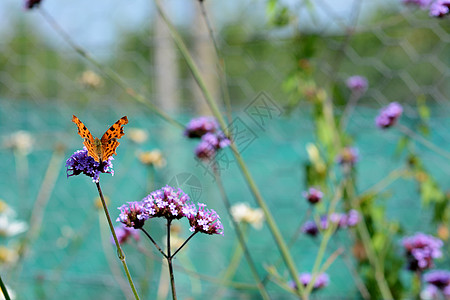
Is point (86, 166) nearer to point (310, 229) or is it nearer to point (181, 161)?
point (310, 229)

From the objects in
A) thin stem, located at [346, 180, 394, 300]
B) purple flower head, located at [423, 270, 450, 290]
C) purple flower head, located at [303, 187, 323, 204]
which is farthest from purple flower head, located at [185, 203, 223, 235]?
purple flower head, located at [423, 270, 450, 290]

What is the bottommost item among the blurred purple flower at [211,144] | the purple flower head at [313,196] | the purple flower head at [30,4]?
the purple flower head at [313,196]

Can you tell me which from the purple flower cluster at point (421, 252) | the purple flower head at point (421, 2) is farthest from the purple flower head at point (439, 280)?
the purple flower head at point (421, 2)

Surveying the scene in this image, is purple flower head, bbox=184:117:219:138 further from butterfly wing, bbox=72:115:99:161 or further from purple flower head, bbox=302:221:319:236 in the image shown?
butterfly wing, bbox=72:115:99:161

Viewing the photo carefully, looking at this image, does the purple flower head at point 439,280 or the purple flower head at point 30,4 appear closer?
the purple flower head at point 30,4

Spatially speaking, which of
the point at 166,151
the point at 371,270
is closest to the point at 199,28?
the point at 166,151

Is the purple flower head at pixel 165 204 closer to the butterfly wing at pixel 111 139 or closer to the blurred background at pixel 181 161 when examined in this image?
the butterfly wing at pixel 111 139
